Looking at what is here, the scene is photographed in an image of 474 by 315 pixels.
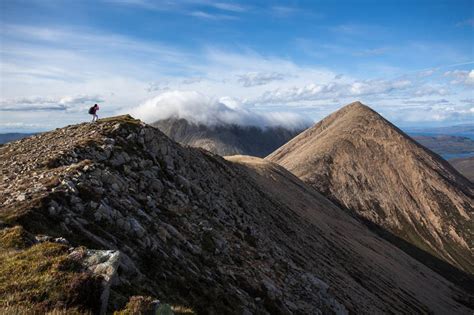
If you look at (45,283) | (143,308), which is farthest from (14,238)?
(143,308)

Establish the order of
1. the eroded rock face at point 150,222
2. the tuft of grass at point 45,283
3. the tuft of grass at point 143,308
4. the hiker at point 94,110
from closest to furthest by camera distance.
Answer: the tuft of grass at point 45,283 < the tuft of grass at point 143,308 < the eroded rock face at point 150,222 < the hiker at point 94,110

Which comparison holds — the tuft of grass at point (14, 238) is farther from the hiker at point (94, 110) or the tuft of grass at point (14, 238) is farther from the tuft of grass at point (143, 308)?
the hiker at point (94, 110)

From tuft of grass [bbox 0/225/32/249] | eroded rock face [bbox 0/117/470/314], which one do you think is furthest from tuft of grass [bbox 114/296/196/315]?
tuft of grass [bbox 0/225/32/249]

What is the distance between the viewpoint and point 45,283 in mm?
13453

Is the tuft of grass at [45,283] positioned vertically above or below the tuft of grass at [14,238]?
below

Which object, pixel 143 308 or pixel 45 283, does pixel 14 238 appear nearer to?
pixel 45 283

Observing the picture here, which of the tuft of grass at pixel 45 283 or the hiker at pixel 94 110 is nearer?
the tuft of grass at pixel 45 283

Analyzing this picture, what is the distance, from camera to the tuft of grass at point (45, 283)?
1251 cm

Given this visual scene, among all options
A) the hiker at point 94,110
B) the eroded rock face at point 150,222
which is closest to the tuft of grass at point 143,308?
the eroded rock face at point 150,222

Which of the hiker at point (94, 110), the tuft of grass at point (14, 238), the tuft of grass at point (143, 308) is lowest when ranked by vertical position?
the tuft of grass at point (143, 308)

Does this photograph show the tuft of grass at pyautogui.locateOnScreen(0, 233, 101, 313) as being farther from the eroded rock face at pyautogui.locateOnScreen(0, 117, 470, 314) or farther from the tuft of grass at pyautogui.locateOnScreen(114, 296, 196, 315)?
the tuft of grass at pyautogui.locateOnScreen(114, 296, 196, 315)

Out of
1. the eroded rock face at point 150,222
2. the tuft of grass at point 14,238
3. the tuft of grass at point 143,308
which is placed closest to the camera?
the tuft of grass at point 143,308

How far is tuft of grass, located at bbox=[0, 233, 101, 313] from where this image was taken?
12.5 metres

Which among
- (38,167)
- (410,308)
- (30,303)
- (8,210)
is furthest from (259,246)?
(410,308)
